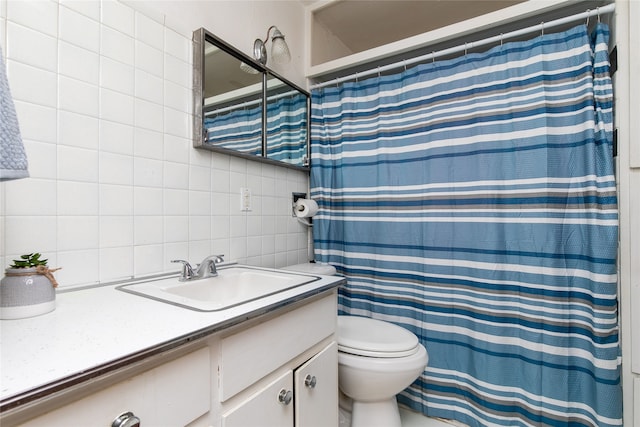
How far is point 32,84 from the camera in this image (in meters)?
0.85

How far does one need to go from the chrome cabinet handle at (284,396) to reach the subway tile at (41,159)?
0.89 metres

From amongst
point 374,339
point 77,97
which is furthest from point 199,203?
point 374,339

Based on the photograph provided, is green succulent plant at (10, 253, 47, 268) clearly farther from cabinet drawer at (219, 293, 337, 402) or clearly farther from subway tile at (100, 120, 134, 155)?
cabinet drawer at (219, 293, 337, 402)

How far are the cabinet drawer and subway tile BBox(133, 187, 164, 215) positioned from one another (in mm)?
629

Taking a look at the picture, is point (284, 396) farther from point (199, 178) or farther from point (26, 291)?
point (199, 178)

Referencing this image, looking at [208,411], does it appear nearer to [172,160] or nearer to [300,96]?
[172,160]

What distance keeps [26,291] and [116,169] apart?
458 mm

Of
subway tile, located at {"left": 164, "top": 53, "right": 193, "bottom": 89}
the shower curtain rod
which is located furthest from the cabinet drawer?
the shower curtain rod

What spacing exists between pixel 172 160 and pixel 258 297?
27.1 inches

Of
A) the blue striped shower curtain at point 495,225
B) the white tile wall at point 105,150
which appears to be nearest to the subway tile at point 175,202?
the white tile wall at point 105,150

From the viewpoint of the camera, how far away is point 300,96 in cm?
185

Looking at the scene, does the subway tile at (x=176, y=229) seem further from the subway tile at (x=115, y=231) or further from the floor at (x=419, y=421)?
the floor at (x=419, y=421)

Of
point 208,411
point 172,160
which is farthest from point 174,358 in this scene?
point 172,160

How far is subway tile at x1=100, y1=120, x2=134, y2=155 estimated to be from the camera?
990 millimetres
